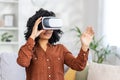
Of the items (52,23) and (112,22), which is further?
(112,22)

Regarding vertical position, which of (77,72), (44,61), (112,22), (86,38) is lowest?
(77,72)

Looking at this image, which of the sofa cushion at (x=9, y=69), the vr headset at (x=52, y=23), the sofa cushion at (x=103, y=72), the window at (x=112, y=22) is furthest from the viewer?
the window at (x=112, y=22)

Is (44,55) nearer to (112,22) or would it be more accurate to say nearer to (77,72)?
(77,72)

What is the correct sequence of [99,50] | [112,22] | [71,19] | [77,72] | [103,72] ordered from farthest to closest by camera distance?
[71,19] < [99,50] < [112,22] < [77,72] < [103,72]

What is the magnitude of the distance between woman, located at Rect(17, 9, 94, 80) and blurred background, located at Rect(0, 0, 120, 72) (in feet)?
7.09

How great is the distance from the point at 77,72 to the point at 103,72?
29 cm

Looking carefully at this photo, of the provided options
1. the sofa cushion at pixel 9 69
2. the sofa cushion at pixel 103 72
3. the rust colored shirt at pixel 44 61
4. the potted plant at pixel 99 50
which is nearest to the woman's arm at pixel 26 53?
the rust colored shirt at pixel 44 61

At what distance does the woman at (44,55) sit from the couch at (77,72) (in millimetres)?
702

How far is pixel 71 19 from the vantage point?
441 centimetres

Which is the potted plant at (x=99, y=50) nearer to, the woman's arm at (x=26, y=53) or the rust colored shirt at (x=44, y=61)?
the rust colored shirt at (x=44, y=61)

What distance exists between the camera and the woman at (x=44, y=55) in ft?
4.58

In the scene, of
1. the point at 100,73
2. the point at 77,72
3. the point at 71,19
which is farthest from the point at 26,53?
the point at 71,19

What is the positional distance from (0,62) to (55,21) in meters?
1.25

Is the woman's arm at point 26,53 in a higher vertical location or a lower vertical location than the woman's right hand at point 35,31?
lower
